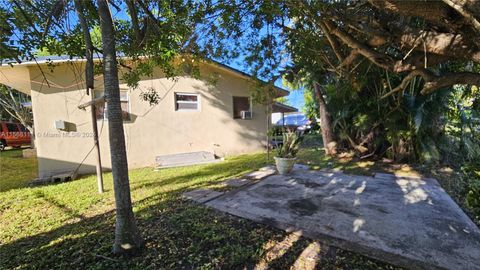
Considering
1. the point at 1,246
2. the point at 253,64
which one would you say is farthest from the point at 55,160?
the point at 253,64

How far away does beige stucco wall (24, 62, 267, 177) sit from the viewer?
6.55m

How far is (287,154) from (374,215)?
2.76 m

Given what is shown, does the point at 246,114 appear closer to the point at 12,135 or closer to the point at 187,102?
the point at 187,102

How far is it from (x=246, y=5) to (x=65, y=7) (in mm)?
2355

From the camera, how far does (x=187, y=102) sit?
28.9ft

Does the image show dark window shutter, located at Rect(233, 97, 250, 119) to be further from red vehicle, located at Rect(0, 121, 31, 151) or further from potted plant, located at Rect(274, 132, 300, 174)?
red vehicle, located at Rect(0, 121, 31, 151)

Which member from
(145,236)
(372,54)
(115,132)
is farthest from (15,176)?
(372,54)

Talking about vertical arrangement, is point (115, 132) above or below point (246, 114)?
below

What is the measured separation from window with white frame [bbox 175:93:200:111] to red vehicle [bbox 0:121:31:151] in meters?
14.0

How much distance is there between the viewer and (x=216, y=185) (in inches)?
199

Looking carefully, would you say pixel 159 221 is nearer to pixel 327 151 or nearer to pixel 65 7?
pixel 65 7

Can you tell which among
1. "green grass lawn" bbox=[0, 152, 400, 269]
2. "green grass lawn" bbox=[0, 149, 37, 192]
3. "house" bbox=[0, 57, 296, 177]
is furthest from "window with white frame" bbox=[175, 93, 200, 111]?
"green grass lawn" bbox=[0, 149, 37, 192]

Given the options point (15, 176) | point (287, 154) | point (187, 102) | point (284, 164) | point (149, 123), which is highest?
point (187, 102)

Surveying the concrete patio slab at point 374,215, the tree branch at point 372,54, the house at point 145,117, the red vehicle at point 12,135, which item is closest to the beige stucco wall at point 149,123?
the house at point 145,117
